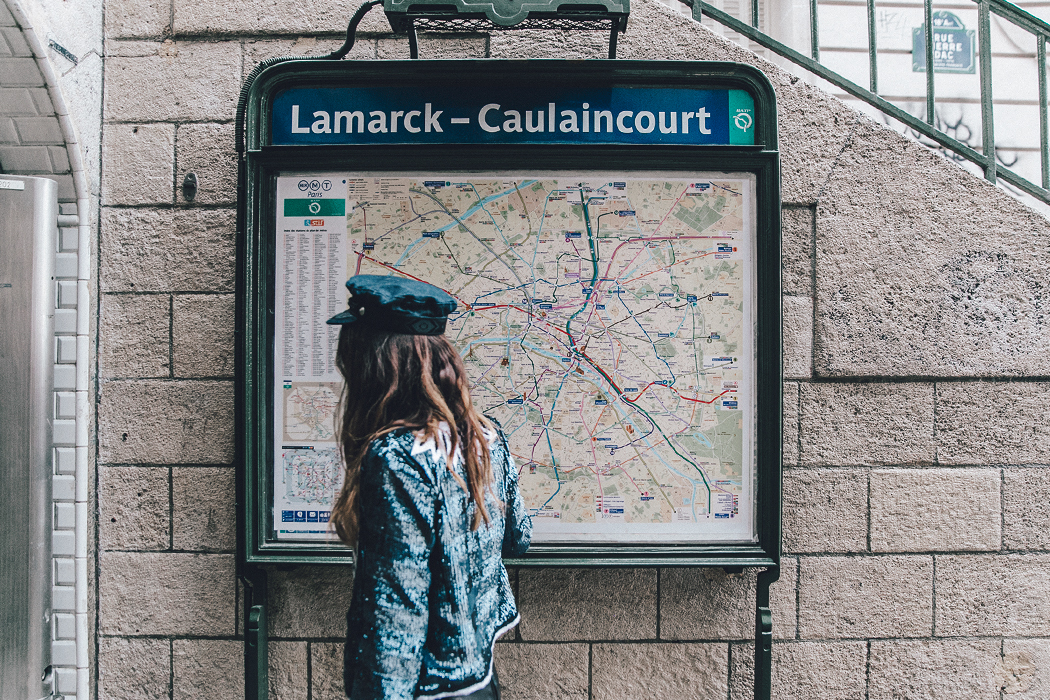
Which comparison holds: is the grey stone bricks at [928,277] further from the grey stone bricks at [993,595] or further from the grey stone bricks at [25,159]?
the grey stone bricks at [25,159]

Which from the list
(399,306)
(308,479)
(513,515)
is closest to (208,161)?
(308,479)

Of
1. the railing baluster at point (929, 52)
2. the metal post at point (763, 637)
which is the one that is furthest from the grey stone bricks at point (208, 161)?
the railing baluster at point (929, 52)

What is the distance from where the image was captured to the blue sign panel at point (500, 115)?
8.55 feet

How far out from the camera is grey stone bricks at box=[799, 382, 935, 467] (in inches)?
115

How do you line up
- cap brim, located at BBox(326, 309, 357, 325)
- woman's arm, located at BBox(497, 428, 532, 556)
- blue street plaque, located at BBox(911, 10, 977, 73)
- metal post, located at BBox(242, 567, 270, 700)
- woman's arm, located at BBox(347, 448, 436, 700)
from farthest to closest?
blue street plaque, located at BBox(911, 10, 977, 73) < metal post, located at BBox(242, 567, 270, 700) < woman's arm, located at BBox(497, 428, 532, 556) < cap brim, located at BBox(326, 309, 357, 325) < woman's arm, located at BBox(347, 448, 436, 700)

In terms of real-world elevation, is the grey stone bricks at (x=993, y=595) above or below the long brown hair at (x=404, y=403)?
below

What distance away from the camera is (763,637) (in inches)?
104

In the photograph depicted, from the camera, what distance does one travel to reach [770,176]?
2.58 m

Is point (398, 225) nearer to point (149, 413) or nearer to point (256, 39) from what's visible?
point (256, 39)

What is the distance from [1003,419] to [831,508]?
2.97 feet

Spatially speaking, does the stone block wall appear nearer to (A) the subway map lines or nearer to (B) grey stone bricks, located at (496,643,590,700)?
(B) grey stone bricks, located at (496,643,590,700)

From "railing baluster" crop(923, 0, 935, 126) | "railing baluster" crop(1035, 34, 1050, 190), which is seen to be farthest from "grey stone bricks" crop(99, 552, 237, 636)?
"railing baluster" crop(1035, 34, 1050, 190)

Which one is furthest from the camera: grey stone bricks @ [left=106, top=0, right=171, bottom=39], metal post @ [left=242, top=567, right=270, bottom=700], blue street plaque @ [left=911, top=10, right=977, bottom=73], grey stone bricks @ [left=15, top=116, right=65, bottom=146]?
blue street plaque @ [left=911, top=10, right=977, bottom=73]

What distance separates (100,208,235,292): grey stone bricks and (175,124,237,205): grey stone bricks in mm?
82
